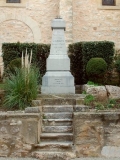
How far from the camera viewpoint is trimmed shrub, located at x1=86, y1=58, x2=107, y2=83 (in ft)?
38.0

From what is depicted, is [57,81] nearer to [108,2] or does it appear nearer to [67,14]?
[67,14]

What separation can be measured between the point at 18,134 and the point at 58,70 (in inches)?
152

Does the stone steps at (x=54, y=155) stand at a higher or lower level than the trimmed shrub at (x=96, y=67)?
lower

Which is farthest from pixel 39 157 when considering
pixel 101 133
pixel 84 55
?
pixel 84 55

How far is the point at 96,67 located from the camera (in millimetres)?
11602

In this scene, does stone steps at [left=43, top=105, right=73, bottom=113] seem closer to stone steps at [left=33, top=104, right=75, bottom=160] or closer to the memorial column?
stone steps at [left=33, top=104, right=75, bottom=160]

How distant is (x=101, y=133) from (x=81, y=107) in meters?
1.34

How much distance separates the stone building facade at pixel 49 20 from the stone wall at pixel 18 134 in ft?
30.7

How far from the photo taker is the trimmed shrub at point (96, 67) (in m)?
11.6

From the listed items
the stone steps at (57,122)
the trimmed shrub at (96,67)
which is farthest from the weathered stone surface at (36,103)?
the trimmed shrub at (96,67)

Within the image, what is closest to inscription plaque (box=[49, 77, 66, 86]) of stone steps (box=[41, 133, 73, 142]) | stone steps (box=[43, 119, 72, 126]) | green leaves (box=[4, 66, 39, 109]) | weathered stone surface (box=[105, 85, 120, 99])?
weathered stone surface (box=[105, 85, 120, 99])

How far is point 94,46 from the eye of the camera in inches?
504

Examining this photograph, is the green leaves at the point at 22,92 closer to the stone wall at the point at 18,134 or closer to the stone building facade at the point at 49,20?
the stone wall at the point at 18,134

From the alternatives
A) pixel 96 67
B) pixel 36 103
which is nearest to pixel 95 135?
pixel 36 103
